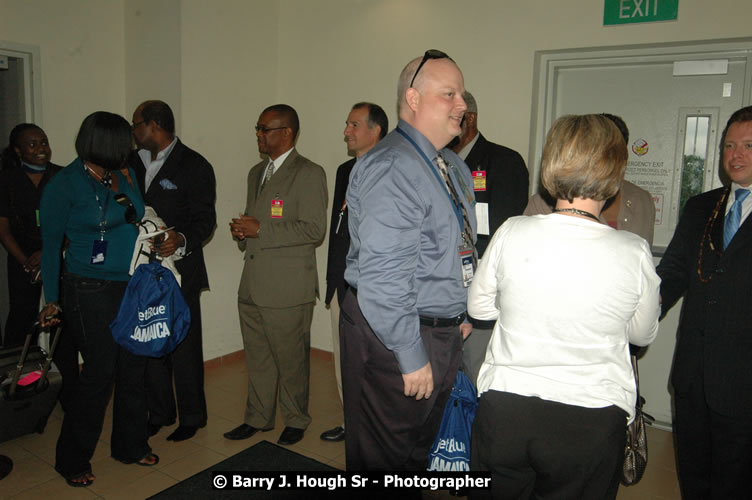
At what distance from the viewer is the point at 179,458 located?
3.04m

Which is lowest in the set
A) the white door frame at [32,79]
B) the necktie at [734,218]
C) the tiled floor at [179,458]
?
the tiled floor at [179,458]

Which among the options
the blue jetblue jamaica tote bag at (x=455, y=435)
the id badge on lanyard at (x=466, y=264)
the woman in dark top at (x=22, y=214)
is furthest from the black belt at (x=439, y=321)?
the woman in dark top at (x=22, y=214)

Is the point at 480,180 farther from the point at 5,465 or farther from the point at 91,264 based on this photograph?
the point at 5,465

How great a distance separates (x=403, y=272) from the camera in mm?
1643

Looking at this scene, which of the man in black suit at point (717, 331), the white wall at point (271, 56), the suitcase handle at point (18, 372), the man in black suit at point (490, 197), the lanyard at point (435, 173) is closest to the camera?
the lanyard at point (435, 173)

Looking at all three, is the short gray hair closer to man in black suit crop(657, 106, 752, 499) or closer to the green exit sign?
man in black suit crop(657, 106, 752, 499)

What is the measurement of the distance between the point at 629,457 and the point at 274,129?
250 centimetres

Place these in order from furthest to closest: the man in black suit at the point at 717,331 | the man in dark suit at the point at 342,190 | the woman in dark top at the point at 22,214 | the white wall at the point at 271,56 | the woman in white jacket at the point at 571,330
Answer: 1. the white wall at the point at 271,56
2. the woman in dark top at the point at 22,214
3. the man in dark suit at the point at 342,190
4. the man in black suit at the point at 717,331
5. the woman in white jacket at the point at 571,330

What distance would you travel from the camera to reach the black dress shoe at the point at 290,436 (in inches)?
127

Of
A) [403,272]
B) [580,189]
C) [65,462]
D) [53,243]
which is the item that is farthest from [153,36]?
[580,189]

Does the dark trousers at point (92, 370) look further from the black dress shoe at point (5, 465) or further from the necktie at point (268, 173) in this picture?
the necktie at point (268, 173)

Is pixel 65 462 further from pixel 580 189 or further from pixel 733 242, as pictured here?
pixel 733 242

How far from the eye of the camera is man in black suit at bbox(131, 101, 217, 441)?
3189 millimetres

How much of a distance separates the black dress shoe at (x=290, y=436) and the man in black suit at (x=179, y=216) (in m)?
0.54
